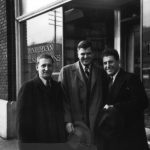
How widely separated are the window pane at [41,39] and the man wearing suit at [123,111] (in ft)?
11.2

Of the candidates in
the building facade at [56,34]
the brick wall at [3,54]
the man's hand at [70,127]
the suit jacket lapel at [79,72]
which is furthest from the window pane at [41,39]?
the man's hand at [70,127]

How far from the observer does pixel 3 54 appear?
801cm

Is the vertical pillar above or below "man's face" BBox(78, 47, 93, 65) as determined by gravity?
above

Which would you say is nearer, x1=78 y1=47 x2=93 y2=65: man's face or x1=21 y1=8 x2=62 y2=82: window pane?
x1=78 y1=47 x2=93 y2=65: man's face

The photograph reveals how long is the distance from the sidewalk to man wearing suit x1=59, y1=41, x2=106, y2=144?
3.43 metres

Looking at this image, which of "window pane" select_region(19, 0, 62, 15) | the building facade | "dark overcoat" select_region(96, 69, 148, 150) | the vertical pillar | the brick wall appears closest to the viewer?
"dark overcoat" select_region(96, 69, 148, 150)

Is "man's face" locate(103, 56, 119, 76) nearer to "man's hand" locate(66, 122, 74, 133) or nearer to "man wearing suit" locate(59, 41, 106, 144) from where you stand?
"man wearing suit" locate(59, 41, 106, 144)

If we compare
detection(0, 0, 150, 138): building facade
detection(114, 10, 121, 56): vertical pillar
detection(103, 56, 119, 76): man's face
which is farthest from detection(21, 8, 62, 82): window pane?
detection(103, 56, 119, 76): man's face

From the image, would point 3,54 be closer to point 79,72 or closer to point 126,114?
point 79,72

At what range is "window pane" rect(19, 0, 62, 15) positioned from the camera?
6973mm

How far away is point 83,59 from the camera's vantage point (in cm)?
365

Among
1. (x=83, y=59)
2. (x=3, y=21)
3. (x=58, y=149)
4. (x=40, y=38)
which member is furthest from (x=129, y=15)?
(x=58, y=149)

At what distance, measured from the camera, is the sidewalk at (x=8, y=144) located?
6688 mm

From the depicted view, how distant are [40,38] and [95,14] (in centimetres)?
143
